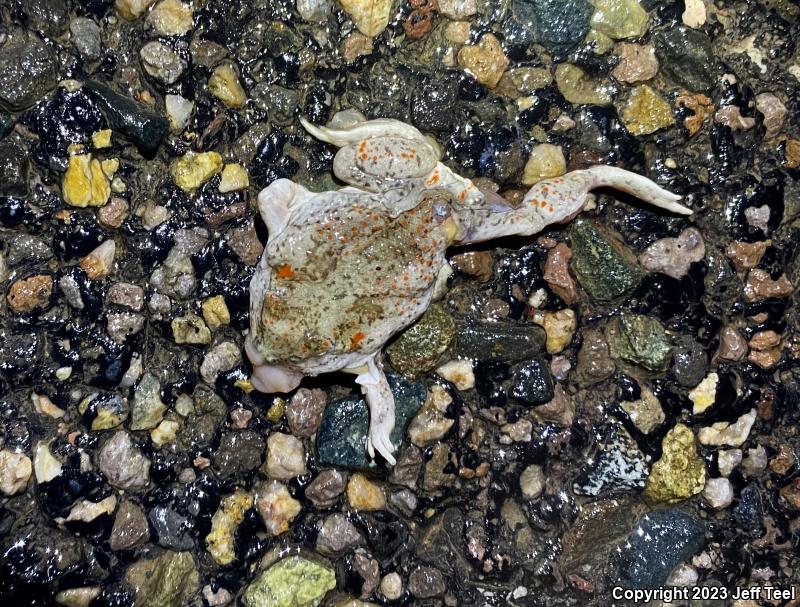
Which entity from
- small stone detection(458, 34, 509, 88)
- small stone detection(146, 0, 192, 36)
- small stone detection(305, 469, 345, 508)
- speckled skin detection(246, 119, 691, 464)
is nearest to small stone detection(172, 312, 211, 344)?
speckled skin detection(246, 119, 691, 464)

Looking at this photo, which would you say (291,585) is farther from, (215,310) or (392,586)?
(215,310)

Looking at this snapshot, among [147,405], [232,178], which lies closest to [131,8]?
[232,178]

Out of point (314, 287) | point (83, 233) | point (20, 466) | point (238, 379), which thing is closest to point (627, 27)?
point (314, 287)

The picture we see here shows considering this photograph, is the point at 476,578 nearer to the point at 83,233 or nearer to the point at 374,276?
the point at 374,276

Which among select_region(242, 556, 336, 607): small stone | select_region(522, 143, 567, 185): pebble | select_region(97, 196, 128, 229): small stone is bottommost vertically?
select_region(242, 556, 336, 607): small stone

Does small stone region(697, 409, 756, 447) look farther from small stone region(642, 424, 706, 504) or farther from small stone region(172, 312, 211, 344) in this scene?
small stone region(172, 312, 211, 344)

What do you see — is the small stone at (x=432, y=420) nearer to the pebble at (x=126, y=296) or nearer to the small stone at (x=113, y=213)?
the pebble at (x=126, y=296)
